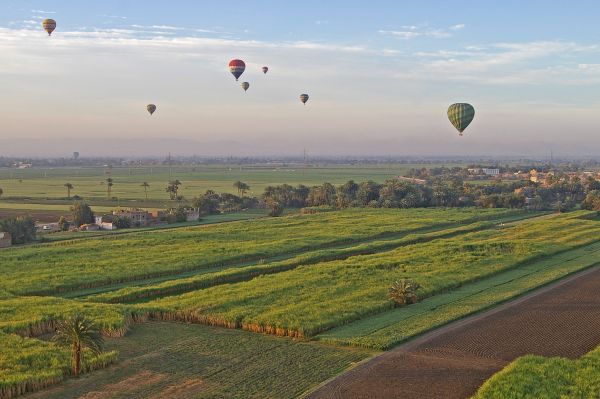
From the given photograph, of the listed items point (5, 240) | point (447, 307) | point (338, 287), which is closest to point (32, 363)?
point (338, 287)

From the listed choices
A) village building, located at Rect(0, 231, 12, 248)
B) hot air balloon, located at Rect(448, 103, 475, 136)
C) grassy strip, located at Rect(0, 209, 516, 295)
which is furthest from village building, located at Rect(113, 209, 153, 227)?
hot air balloon, located at Rect(448, 103, 475, 136)

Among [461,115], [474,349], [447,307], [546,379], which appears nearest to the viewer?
[546,379]

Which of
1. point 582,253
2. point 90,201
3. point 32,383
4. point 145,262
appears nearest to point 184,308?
point 32,383

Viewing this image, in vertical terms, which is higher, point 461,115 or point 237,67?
point 237,67

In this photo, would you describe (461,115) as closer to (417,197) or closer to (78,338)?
(417,197)

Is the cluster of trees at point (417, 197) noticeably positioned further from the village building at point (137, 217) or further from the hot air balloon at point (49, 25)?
the hot air balloon at point (49, 25)

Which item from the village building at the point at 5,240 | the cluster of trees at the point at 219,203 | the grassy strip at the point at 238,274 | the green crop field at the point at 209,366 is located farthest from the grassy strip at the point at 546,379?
the cluster of trees at the point at 219,203

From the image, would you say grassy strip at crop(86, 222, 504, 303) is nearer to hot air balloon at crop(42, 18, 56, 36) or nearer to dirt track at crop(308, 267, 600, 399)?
dirt track at crop(308, 267, 600, 399)
